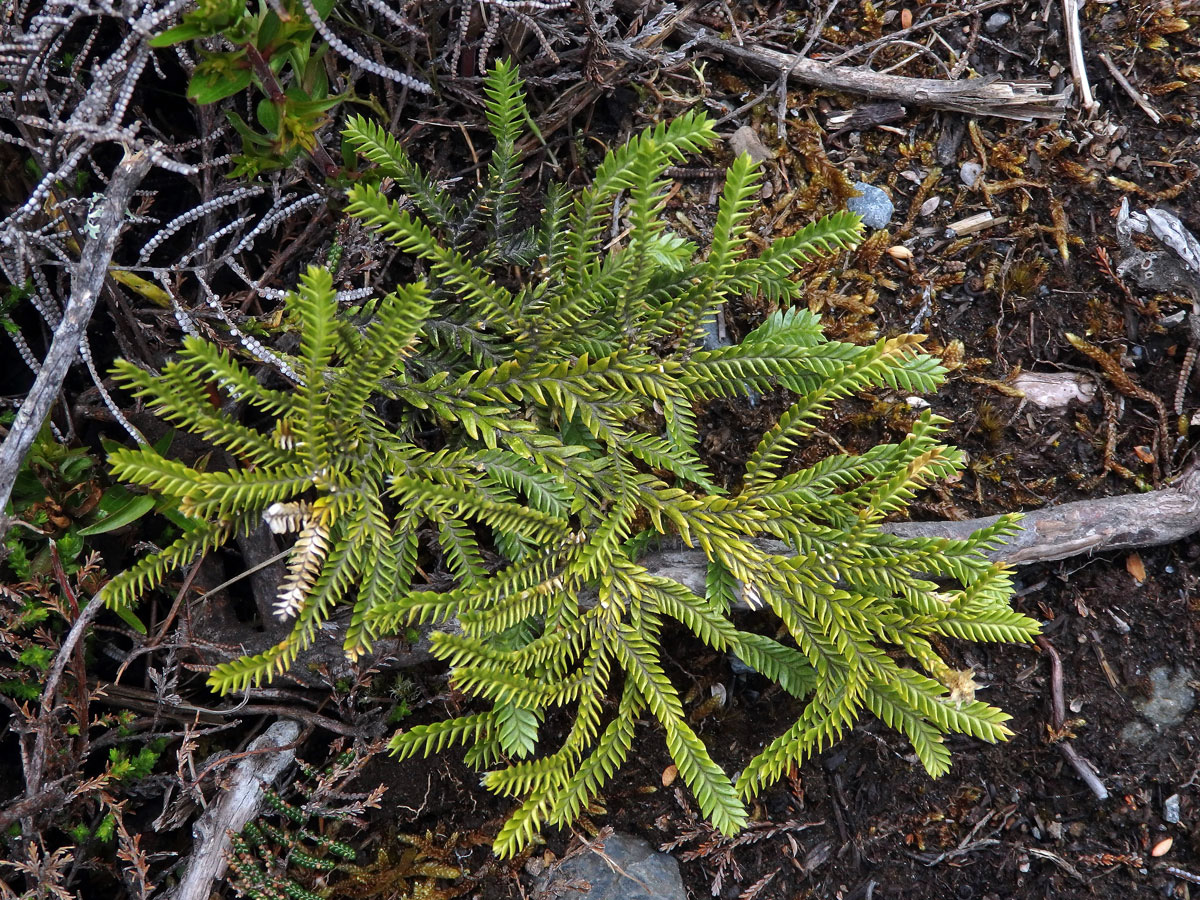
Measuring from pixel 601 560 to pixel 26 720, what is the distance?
6.27ft

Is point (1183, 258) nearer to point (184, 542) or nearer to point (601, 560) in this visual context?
point (601, 560)

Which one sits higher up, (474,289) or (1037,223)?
(474,289)

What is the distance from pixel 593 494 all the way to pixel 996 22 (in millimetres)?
2585

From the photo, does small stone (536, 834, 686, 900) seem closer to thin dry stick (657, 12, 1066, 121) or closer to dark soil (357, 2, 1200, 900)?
Result: dark soil (357, 2, 1200, 900)

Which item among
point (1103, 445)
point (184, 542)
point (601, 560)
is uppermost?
point (184, 542)

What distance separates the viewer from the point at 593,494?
279 centimetres

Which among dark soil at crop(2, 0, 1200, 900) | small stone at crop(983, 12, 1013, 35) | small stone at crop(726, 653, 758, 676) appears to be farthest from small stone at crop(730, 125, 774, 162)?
small stone at crop(726, 653, 758, 676)

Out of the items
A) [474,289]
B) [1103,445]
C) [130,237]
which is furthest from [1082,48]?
[130,237]

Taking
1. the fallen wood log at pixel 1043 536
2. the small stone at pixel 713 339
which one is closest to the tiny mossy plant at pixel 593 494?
the fallen wood log at pixel 1043 536

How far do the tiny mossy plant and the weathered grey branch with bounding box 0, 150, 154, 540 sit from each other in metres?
0.30

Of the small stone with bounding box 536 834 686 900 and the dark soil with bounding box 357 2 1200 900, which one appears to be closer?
the small stone with bounding box 536 834 686 900

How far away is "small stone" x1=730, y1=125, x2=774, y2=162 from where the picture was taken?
10.6ft

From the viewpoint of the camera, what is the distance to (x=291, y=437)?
95.1 inches

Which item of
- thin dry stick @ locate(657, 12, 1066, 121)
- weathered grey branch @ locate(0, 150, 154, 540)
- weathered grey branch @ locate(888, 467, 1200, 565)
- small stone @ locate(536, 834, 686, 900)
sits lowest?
small stone @ locate(536, 834, 686, 900)
